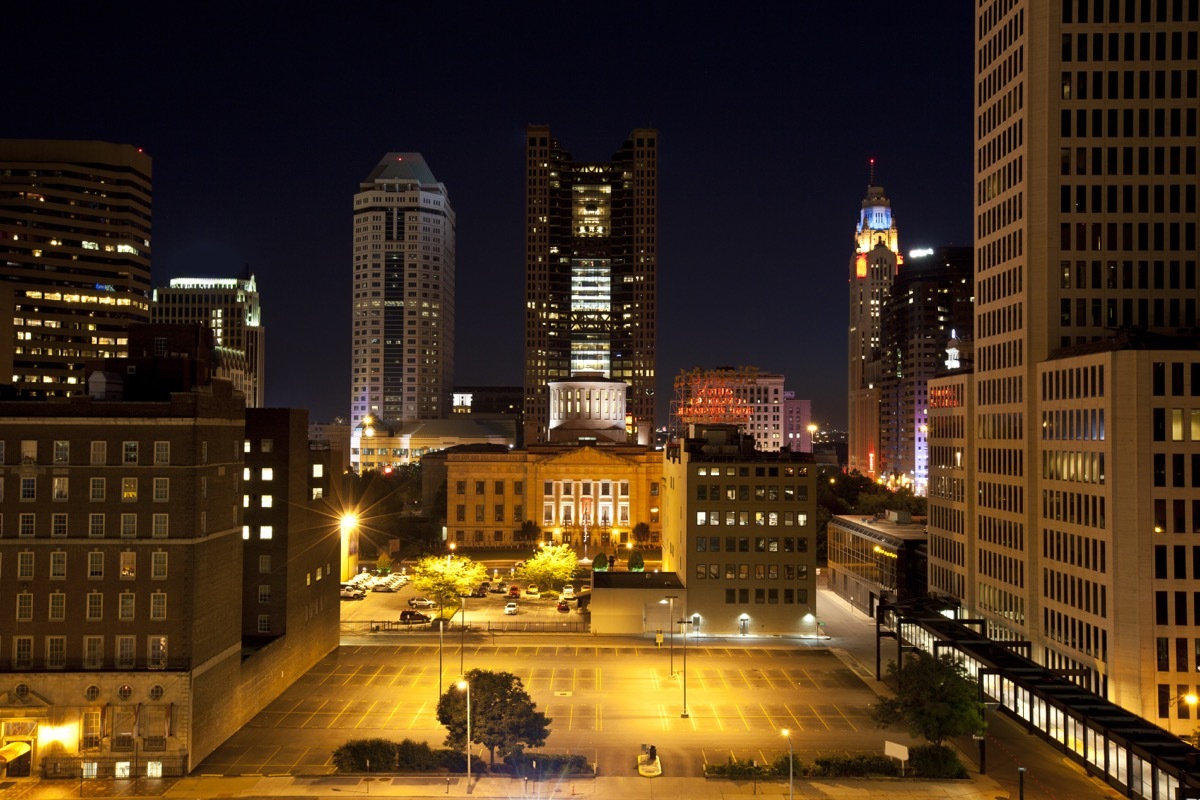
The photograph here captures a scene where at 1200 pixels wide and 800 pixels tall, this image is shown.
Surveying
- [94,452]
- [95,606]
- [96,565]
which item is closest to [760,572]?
[95,606]

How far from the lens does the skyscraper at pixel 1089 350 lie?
66250mm

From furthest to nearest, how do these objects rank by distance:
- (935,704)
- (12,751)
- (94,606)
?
(94,606)
(935,704)
(12,751)

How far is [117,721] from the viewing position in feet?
196

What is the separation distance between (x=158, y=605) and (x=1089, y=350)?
68.9m

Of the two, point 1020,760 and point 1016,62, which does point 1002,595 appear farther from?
point 1016,62

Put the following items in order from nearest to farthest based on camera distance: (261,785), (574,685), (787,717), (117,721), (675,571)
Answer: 1. (261,785)
2. (117,721)
3. (787,717)
4. (574,685)
5. (675,571)

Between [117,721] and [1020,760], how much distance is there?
56.4 m

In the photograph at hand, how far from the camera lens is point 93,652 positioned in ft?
199

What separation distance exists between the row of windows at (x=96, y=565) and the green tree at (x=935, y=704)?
4661 centimetres

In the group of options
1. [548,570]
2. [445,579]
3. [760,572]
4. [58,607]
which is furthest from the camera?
[548,570]

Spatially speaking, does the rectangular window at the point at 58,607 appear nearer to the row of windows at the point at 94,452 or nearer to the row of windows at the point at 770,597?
the row of windows at the point at 94,452

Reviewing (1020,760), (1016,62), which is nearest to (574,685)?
(1020,760)

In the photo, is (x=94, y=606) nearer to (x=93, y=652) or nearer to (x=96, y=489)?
(x=93, y=652)

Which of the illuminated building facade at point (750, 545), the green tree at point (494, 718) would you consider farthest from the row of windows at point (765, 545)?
the green tree at point (494, 718)
